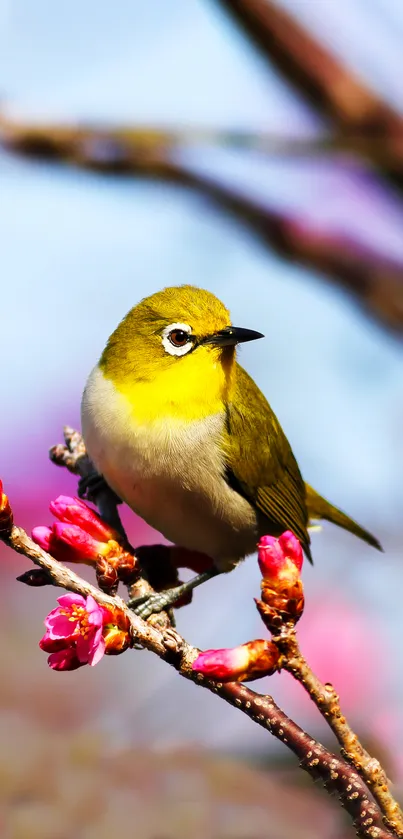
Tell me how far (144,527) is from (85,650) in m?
3.60

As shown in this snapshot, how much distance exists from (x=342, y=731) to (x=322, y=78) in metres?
2.72

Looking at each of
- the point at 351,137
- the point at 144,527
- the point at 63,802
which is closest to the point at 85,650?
the point at 63,802

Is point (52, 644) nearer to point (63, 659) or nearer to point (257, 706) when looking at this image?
point (63, 659)

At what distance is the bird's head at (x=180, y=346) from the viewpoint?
11.8ft

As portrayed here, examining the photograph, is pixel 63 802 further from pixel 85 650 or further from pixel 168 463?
pixel 168 463

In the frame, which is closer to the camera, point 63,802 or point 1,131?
point 63,802

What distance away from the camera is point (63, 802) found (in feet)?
8.05

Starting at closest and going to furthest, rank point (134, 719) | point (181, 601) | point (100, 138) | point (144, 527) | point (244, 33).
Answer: point (181, 601)
point (134, 719)
point (244, 33)
point (100, 138)
point (144, 527)

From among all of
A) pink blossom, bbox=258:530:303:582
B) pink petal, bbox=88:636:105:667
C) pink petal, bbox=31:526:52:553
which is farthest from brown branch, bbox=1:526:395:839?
pink petal, bbox=31:526:52:553

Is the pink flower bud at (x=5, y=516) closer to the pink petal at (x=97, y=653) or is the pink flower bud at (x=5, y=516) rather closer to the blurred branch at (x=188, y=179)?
the pink petal at (x=97, y=653)

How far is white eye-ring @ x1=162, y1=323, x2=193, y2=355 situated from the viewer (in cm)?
362

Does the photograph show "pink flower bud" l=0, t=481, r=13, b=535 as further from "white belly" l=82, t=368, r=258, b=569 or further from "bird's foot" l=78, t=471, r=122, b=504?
"bird's foot" l=78, t=471, r=122, b=504

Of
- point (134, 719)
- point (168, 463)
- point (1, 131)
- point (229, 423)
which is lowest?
point (134, 719)

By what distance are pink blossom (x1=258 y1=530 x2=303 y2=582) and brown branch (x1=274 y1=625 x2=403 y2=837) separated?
14 centimetres
